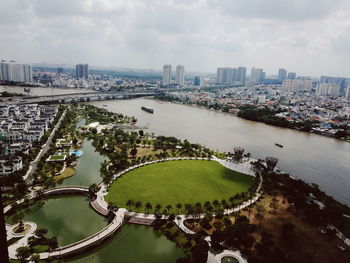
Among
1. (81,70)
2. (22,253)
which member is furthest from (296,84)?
(22,253)

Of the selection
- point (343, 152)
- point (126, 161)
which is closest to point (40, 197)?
point (126, 161)

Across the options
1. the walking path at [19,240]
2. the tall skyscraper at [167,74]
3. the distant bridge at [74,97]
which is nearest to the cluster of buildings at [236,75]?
the tall skyscraper at [167,74]

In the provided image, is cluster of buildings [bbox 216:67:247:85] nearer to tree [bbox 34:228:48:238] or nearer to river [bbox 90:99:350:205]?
river [bbox 90:99:350:205]

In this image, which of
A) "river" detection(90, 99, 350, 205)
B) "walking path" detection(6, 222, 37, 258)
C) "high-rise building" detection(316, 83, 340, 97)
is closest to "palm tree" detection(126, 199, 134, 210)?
"walking path" detection(6, 222, 37, 258)

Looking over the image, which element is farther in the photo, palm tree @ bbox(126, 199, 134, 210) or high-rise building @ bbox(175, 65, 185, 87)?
high-rise building @ bbox(175, 65, 185, 87)

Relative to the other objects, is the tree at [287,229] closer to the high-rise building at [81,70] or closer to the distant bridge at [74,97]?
the distant bridge at [74,97]

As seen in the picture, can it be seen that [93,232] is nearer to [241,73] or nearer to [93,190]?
[93,190]
